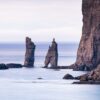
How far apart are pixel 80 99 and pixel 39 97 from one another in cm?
631

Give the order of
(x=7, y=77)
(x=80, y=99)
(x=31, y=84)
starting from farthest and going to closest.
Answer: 1. (x=7, y=77)
2. (x=31, y=84)
3. (x=80, y=99)

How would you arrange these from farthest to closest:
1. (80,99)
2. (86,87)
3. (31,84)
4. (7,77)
Answer: (7,77) → (31,84) → (86,87) → (80,99)

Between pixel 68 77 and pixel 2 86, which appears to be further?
pixel 68 77

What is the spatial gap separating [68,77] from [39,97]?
1294 inches

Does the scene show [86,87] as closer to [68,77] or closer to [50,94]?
[50,94]

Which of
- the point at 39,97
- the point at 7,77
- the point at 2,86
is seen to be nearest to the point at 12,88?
the point at 2,86

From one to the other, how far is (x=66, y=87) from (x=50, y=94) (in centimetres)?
1128

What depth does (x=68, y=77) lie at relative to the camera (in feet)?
609

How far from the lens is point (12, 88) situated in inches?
6599

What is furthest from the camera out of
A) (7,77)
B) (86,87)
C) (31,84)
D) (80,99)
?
(7,77)

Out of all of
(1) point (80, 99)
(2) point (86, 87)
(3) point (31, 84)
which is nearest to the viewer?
(1) point (80, 99)

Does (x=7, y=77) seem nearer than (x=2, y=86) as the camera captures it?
No

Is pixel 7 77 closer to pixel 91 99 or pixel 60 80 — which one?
pixel 60 80

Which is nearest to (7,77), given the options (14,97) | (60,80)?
(60,80)
